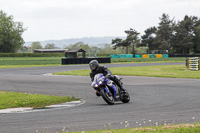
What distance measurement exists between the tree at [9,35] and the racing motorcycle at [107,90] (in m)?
112

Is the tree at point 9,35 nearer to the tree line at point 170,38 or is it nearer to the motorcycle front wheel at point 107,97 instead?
the tree line at point 170,38

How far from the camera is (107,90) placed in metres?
12.4

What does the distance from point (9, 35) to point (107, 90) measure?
389 ft

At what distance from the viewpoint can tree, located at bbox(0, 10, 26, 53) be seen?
12344cm

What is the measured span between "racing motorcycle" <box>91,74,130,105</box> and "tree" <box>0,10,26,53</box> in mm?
112004

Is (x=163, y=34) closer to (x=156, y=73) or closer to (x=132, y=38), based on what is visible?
(x=132, y=38)

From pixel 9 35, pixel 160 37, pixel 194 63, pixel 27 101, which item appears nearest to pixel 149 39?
pixel 160 37

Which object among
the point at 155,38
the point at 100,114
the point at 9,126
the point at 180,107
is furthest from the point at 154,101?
the point at 155,38

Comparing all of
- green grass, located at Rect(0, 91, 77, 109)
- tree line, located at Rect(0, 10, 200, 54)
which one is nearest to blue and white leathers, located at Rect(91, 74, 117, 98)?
green grass, located at Rect(0, 91, 77, 109)

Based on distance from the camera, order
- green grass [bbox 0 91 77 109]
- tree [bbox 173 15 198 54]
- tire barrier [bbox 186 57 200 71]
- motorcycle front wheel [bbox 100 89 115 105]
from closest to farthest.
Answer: motorcycle front wheel [bbox 100 89 115 105] < green grass [bbox 0 91 77 109] < tire barrier [bbox 186 57 200 71] < tree [bbox 173 15 198 54]

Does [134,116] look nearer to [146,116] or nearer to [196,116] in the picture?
[146,116]

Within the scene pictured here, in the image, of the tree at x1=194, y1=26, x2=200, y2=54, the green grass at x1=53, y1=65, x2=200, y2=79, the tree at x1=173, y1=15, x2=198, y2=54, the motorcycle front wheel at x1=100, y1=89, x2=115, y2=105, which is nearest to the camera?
the motorcycle front wheel at x1=100, y1=89, x2=115, y2=105

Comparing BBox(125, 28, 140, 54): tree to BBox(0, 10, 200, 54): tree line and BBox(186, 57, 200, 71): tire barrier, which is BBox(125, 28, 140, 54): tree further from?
BBox(186, 57, 200, 71): tire barrier

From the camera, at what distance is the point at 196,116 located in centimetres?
950
